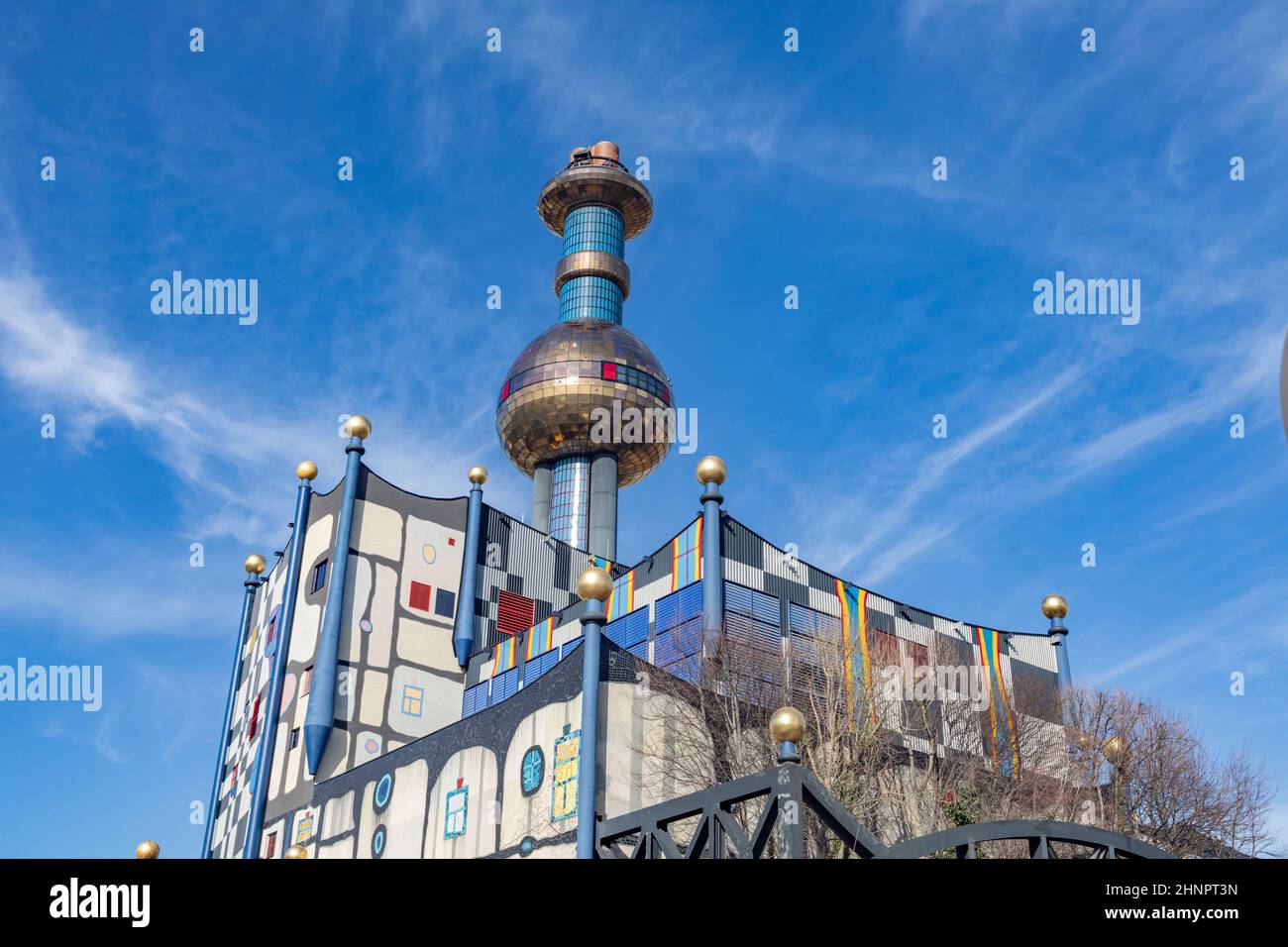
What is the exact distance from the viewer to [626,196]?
200 feet

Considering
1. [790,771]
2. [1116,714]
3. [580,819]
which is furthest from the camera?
[1116,714]

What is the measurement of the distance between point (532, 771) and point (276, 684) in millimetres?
13286

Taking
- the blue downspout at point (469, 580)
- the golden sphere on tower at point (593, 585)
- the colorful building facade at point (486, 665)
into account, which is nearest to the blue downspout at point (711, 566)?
the colorful building facade at point (486, 665)

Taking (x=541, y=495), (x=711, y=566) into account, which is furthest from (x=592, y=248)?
(x=711, y=566)

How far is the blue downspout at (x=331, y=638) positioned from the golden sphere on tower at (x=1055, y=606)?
17127mm

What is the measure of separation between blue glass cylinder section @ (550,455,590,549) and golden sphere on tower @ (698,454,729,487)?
2670cm

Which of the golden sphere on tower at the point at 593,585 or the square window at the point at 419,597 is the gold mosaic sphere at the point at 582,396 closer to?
the square window at the point at 419,597

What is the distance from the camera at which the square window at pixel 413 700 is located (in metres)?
30.9

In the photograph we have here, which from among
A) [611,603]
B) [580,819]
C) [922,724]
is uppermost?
[611,603]

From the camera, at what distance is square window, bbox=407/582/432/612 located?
3203 centimetres

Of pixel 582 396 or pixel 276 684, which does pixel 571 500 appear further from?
pixel 276 684

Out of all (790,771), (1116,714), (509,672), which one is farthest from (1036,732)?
(790,771)
